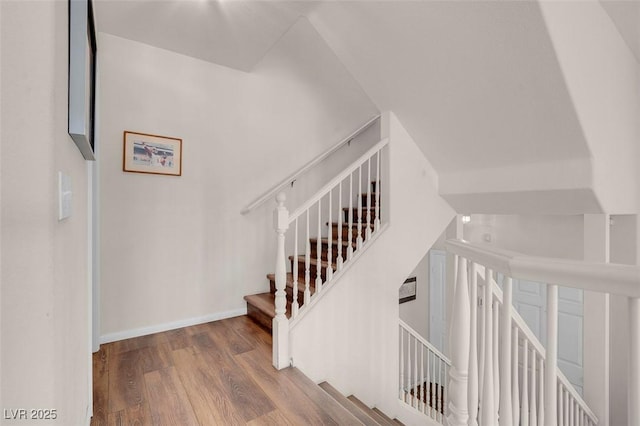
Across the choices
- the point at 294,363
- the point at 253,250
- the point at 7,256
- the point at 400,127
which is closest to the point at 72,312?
the point at 7,256

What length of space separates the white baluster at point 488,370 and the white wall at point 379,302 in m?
1.34

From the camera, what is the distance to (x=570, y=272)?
2.09ft

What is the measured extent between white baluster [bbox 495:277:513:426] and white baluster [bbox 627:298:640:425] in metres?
0.23

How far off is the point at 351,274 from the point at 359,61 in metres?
1.71

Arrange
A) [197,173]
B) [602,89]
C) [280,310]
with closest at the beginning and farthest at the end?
[602,89]
[280,310]
[197,173]

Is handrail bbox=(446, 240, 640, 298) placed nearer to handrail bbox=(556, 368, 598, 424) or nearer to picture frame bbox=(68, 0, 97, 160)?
picture frame bbox=(68, 0, 97, 160)

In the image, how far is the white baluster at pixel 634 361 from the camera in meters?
0.56

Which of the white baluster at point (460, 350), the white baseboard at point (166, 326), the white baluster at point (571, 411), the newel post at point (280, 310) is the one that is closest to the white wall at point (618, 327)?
the white baluster at point (571, 411)

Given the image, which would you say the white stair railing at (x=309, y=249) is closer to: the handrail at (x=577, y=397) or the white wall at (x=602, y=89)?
the white wall at (x=602, y=89)

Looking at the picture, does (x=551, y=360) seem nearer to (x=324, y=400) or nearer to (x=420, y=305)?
(x=324, y=400)

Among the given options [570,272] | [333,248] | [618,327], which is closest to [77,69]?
[570,272]

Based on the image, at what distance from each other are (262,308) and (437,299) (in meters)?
3.52

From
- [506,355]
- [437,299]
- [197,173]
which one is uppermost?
[197,173]

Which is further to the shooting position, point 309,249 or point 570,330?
point 570,330
